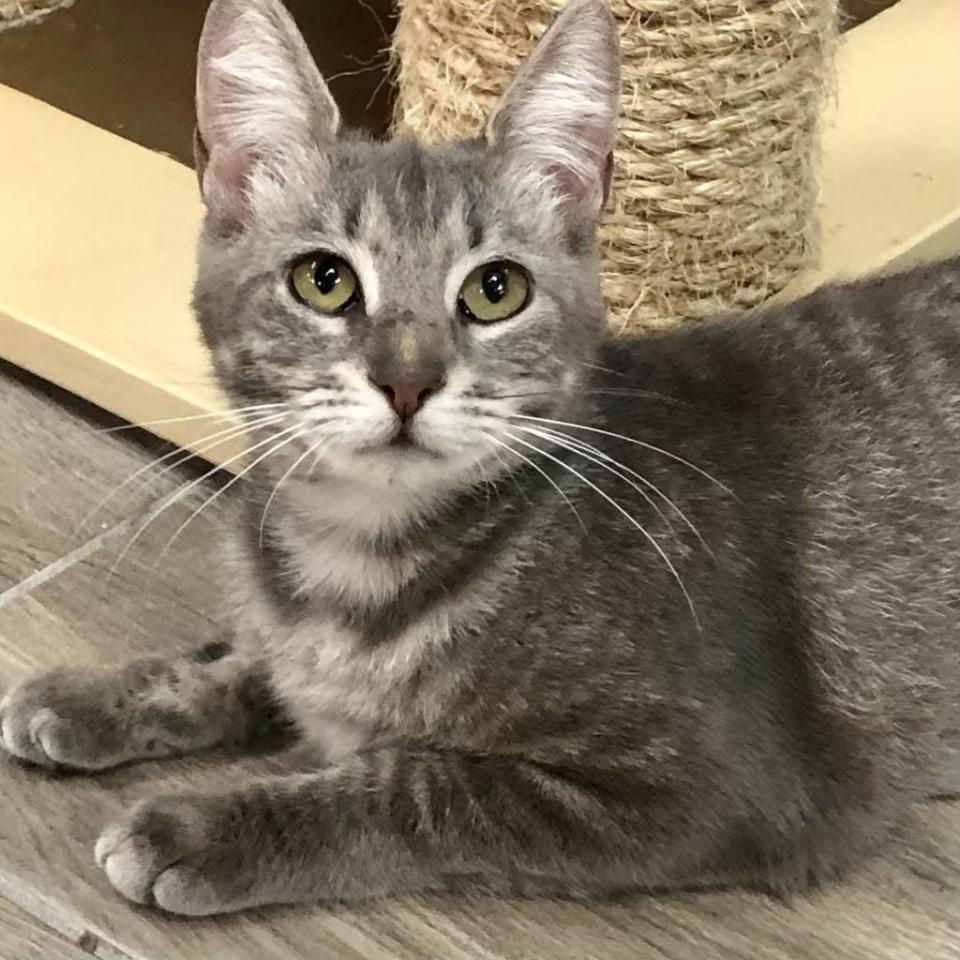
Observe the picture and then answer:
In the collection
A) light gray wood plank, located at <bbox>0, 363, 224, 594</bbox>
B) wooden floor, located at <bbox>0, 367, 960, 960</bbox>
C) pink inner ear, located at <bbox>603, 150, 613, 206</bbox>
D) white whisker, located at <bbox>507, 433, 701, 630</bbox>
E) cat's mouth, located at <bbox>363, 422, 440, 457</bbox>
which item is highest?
pink inner ear, located at <bbox>603, 150, 613, 206</bbox>

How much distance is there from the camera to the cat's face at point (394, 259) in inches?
38.6

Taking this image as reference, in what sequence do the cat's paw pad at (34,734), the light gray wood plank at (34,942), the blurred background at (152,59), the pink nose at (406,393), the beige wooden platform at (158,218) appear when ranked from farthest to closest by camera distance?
the blurred background at (152,59)
the beige wooden platform at (158,218)
the cat's paw pad at (34,734)
the light gray wood plank at (34,942)
the pink nose at (406,393)

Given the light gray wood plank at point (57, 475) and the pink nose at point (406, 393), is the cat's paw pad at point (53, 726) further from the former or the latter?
the pink nose at point (406, 393)

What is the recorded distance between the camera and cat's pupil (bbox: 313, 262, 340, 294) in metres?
1.03

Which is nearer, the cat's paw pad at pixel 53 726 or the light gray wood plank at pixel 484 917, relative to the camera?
the light gray wood plank at pixel 484 917

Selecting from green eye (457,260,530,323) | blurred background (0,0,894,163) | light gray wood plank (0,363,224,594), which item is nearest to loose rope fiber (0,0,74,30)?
blurred background (0,0,894,163)

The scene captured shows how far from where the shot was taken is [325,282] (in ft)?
3.37

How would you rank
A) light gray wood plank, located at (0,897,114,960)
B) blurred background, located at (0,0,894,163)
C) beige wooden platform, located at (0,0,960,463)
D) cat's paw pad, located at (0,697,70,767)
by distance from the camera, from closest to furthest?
light gray wood plank, located at (0,897,114,960) < cat's paw pad, located at (0,697,70,767) < beige wooden platform, located at (0,0,960,463) < blurred background, located at (0,0,894,163)

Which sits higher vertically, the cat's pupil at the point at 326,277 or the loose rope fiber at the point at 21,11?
the cat's pupil at the point at 326,277

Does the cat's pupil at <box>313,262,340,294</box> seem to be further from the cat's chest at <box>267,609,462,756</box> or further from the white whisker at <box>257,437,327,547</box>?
the cat's chest at <box>267,609,462,756</box>

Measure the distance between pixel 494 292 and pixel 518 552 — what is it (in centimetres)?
21

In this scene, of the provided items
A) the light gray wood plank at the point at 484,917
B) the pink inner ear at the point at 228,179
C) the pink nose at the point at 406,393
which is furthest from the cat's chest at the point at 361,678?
the pink inner ear at the point at 228,179

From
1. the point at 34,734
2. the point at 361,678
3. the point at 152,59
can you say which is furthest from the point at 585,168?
the point at 152,59

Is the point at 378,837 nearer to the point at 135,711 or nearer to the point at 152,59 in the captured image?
the point at 135,711
